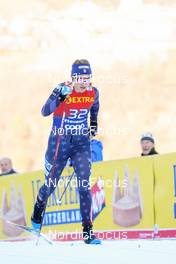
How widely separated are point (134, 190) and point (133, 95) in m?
18.1

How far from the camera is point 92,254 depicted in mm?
5441

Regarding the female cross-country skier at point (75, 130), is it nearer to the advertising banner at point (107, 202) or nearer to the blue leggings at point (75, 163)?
the blue leggings at point (75, 163)

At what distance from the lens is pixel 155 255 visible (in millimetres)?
5211

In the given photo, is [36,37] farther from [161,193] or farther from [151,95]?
[161,193]

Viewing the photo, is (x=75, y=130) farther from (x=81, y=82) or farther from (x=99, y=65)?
(x=99, y=65)

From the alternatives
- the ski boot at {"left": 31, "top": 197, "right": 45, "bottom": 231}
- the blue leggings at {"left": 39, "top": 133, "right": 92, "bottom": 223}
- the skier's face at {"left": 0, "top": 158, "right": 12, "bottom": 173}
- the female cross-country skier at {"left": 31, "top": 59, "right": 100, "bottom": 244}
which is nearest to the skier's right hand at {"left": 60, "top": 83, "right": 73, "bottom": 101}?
the female cross-country skier at {"left": 31, "top": 59, "right": 100, "bottom": 244}

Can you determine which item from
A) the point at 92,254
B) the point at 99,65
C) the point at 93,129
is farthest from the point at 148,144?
the point at 99,65

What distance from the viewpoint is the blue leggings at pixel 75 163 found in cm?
702

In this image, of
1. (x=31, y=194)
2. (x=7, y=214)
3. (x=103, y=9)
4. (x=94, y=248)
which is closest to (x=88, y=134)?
(x=94, y=248)

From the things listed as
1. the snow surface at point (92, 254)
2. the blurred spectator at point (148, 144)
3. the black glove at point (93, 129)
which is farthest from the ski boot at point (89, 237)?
the blurred spectator at point (148, 144)

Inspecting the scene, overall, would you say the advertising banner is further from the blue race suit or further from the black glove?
the blue race suit

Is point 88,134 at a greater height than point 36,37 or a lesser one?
lesser

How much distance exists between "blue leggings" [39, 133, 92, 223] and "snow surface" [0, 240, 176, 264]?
0.71 m

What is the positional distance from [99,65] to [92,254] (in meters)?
23.0
